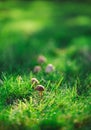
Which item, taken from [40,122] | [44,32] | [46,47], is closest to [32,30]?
[44,32]

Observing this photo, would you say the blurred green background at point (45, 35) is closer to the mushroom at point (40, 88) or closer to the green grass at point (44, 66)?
the green grass at point (44, 66)

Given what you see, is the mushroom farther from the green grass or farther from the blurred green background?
the blurred green background

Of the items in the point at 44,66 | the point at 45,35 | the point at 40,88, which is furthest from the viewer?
the point at 45,35

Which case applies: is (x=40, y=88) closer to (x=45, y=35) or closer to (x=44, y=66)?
(x=44, y=66)

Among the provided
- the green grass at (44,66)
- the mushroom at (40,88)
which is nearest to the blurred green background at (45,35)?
the green grass at (44,66)

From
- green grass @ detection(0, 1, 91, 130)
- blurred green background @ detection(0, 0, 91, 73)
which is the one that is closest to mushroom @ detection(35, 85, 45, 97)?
green grass @ detection(0, 1, 91, 130)

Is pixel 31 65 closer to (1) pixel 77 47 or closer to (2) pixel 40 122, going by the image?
(1) pixel 77 47

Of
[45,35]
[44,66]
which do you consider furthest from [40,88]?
[45,35]
